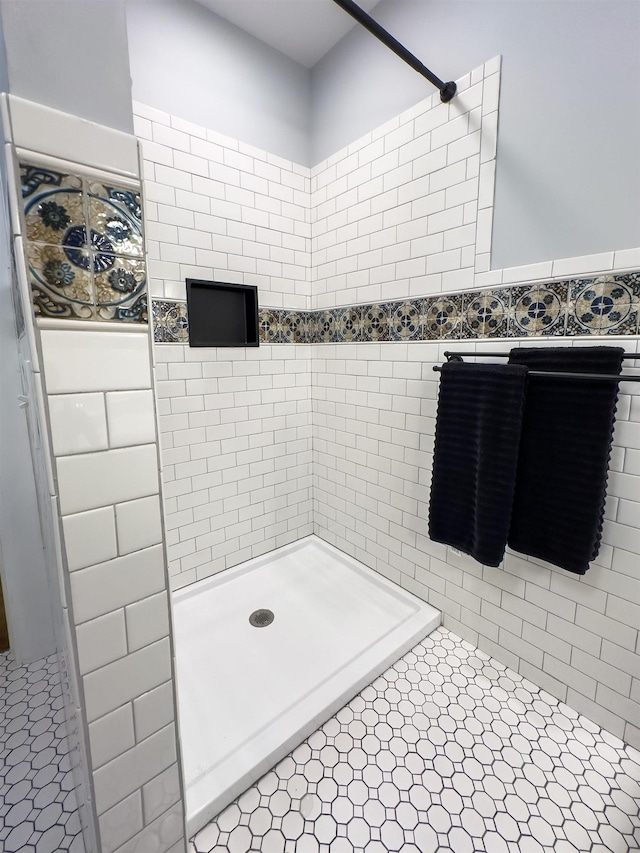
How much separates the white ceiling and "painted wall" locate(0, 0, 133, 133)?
1.59 metres

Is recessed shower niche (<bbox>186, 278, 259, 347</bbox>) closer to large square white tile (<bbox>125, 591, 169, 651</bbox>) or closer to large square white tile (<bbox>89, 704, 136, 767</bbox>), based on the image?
large square white tile (<bbox>125, 591, 169, 651</bbox>)

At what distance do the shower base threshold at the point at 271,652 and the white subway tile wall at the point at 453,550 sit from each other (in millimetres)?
176

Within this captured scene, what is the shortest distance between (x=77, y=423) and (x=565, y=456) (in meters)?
1.28

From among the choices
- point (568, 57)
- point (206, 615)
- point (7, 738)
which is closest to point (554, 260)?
point (568, 57)

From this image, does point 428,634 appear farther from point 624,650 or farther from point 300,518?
point 300,518

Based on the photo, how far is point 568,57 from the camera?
1.14 m

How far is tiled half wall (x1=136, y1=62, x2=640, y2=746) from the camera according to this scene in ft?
4.01

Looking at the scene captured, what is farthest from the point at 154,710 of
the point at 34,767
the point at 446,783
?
the point at 446,783

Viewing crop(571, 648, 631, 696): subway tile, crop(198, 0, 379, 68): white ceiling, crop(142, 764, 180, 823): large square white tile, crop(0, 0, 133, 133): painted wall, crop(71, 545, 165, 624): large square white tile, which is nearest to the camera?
crop(0, 0, 133, 133): painted wall

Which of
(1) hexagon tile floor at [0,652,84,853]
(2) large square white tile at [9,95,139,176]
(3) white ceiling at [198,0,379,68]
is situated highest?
(3) white ceiling at [198,0,379,68]

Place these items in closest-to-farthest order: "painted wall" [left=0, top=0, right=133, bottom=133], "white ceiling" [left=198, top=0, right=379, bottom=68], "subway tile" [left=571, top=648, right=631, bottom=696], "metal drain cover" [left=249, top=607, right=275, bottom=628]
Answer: "painted wall" [left=0, top=0, right=133, bottom=133] < "subway tile" [left=571, top=648, right=631, bottom=696] < "white ceiling" [left=198, top=0, right=379, bottom=68] < "metal drain cover" [left=249, top=607, right=275, bottom=628]

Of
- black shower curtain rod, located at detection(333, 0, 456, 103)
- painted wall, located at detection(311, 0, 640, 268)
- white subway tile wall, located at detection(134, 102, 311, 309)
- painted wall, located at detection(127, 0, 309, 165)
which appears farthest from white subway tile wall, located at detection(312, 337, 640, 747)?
painted wall, located at detection(127, 0, 309, 165)

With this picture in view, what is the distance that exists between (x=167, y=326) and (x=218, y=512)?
0.97 m

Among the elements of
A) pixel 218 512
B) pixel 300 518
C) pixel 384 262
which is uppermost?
pixel 384 262
